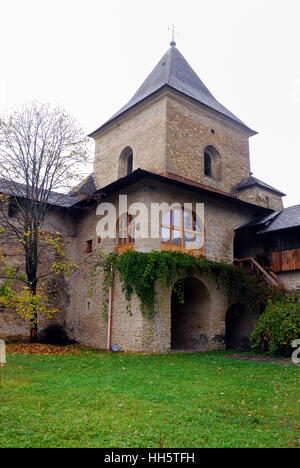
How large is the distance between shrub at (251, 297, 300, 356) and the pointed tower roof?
33.4 feet

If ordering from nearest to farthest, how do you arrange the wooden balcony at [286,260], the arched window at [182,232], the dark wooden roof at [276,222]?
the arched window at [182,232]
the wooden balcony at [286,260]
the dark wooden roof at [276,222]

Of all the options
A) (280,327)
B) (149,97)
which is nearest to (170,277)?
(280,327)

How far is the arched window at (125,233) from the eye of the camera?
514 inches

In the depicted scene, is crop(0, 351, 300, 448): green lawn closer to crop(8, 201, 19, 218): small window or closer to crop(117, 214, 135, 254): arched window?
crop(117, 214, 135, 254): arched window

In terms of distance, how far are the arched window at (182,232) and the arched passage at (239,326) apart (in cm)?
299

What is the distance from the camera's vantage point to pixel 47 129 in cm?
1363

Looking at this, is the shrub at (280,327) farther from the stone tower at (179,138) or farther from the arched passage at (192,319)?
the stone tower at (179,138)

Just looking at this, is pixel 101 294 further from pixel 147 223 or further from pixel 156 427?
pixel 156 427

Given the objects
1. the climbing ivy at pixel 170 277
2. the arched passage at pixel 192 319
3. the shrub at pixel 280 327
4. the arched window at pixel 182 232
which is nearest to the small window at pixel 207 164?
the arched window at pixel 182 232

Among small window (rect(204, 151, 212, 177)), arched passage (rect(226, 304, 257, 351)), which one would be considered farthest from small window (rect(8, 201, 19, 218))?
arched passage (rect(226, 304, 257, 351))

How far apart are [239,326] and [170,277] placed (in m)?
4.66

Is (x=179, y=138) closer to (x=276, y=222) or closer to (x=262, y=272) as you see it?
(x=276, y=222)

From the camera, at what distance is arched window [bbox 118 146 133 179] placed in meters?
17.8
